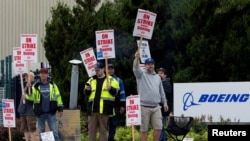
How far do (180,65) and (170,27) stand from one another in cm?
116

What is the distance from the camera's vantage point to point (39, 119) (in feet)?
48.5

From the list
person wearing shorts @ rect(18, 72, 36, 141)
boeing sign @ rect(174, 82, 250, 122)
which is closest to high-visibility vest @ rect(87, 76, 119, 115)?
person wearing shorts @ rect(18, 72, 36, 141)

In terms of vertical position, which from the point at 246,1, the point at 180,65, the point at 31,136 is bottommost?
the point at 31,136

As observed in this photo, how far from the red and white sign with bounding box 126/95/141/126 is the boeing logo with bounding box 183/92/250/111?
185 inches

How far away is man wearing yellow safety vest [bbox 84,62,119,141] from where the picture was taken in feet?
46.8

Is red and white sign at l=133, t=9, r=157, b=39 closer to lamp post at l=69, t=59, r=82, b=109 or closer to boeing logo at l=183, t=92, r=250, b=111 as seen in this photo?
lamp post at l=69, t=59, r=82, b=109

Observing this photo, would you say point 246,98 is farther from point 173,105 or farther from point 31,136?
point 31,136

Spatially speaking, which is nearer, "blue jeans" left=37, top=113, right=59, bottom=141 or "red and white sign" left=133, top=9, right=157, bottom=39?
"red and white sign" left=133, top=9, right=157, bottom=39

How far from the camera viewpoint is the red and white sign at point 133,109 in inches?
523

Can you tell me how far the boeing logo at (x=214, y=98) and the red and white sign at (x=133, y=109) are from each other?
15.4 ft

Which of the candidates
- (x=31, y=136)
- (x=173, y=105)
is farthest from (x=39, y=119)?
(x=173, y=105)

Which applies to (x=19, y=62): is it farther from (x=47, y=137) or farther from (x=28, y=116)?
(x=47, y=137)

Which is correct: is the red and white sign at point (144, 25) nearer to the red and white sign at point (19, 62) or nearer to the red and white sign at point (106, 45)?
the red and white sign at point (106, 45)

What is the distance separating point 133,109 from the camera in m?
13.4
